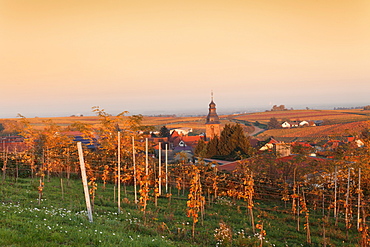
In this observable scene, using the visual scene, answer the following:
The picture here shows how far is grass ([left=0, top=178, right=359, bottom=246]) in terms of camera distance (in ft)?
17.4

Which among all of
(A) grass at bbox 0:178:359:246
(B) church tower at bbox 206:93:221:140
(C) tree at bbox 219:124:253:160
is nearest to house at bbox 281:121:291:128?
(B) church tower at bbox 206:93:221:140

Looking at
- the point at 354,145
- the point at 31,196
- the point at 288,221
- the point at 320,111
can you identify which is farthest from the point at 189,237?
the point at 320,111

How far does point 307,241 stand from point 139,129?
8524 millimetres

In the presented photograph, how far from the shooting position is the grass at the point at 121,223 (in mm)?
5316

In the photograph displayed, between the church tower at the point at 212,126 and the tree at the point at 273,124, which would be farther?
the tree at the point at 273,124

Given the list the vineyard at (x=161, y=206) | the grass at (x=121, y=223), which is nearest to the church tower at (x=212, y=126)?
the vineyard at (x=161, y=206)

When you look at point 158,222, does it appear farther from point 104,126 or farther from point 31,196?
point 104,126

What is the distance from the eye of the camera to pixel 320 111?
100 m

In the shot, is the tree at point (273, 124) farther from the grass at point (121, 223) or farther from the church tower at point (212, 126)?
the grass at point (121, 223)

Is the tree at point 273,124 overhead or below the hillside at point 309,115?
below

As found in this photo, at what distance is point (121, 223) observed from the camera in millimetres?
7156

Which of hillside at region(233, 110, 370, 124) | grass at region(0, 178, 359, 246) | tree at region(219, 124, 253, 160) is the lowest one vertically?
tree at region(219, 124, 253, 160)

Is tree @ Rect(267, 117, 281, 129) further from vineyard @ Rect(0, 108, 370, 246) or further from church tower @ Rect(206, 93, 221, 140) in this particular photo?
vineyard @ Rect(0, 108, 370, 246)

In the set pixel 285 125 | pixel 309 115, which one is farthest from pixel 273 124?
pixel 309 115
